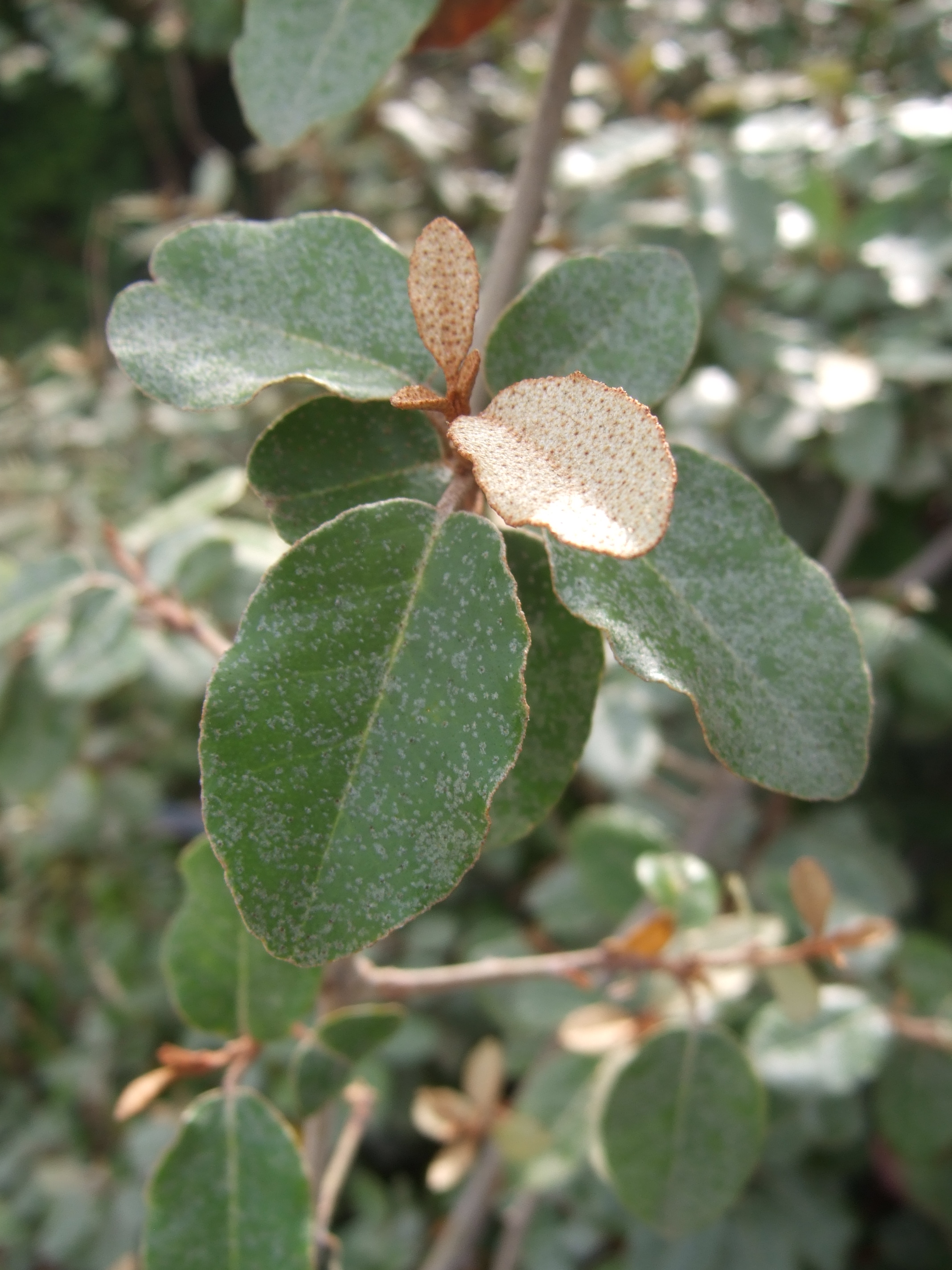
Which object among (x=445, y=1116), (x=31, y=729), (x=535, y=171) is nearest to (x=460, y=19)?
(x=535, y=171)

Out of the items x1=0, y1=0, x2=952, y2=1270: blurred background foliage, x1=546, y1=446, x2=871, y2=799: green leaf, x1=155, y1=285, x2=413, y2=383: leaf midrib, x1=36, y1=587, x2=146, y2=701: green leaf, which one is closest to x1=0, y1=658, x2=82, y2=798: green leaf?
x1=0, y1=0, x2=952, y2=1270: blurred background foliage

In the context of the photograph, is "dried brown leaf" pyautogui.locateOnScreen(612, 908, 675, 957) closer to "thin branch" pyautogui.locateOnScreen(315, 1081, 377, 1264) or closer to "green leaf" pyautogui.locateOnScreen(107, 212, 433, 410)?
"thin branch" pyautogui.locateOnScreen(315, 1081, 377, 1264)

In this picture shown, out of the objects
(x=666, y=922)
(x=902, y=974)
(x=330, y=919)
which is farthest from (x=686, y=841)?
(x=330, y=919)

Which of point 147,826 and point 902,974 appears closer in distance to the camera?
point 902,974

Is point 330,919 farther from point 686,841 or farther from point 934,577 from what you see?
point 934,577

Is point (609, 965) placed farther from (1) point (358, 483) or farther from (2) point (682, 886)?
(1) point (358, 483)

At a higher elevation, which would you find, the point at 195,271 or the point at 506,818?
the point at 195,271

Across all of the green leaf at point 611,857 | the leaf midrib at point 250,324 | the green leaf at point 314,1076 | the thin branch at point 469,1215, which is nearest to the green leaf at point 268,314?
the leaf midrib at point 250,324
